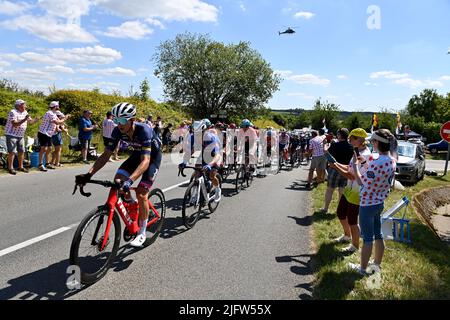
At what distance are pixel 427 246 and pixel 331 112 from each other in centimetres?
8706

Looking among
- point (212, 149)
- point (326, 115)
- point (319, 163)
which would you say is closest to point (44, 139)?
point (212, 149)

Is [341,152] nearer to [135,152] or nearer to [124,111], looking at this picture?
[135,152]

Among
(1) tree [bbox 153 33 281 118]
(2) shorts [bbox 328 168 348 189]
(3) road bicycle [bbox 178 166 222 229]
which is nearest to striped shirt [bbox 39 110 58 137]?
(3) road bicycle [bbox 178 166 222 229]

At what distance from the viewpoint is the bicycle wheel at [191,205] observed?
631 centimetres

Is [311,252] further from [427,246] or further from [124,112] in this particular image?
[124,112]

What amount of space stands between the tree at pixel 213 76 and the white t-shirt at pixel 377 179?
139ft

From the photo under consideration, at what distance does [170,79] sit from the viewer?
46188mm

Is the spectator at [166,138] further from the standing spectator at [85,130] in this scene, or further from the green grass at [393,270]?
the green grass at [393,270]

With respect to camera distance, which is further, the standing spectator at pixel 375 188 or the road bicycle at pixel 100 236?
the standing spectator at pixel 375 188

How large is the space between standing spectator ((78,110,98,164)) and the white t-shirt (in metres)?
11.9

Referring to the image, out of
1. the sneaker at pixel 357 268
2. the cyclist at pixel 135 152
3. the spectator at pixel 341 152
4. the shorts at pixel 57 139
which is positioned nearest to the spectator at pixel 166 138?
the shorts at pixel 57 139

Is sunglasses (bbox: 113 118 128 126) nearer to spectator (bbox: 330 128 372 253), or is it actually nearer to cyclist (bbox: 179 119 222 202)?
cyclist (bbox: 179 119 222 202)
